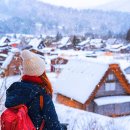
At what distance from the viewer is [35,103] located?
2828mm

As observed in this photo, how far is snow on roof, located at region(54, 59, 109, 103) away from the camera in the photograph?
1986 cm

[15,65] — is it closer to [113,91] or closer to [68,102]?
[68,102]

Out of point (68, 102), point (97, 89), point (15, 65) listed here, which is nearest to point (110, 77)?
point (97, 89)

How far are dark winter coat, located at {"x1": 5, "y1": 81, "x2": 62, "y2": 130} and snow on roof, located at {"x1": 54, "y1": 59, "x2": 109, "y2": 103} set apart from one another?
16562 millimetres

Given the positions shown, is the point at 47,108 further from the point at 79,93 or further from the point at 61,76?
the point at 61,76

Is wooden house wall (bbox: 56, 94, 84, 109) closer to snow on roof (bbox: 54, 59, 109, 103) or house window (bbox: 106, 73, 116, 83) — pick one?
snow on roof (bbox: 54, 59, 109, 103)

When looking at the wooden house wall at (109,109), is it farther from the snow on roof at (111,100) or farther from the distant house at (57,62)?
the distant house at (57,62)

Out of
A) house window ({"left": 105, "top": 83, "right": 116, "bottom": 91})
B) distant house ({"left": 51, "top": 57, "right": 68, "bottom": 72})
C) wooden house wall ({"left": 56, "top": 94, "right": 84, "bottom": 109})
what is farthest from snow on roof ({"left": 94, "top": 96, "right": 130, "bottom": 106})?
distant house ({"left": 51, "top": 57, "right": 68, "bottom": 72})

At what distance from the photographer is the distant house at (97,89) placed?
65.2 feet

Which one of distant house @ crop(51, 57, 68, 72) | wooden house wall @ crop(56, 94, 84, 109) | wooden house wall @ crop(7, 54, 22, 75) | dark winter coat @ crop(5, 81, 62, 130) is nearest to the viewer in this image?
dark winter coat @ crop(5, 81, 62, 130)

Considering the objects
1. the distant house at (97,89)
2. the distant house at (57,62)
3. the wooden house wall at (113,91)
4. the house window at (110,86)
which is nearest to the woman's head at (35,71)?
the distant house at (97,89)

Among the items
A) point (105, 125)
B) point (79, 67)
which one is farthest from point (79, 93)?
point (105, 125)

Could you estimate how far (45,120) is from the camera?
2.84 meters

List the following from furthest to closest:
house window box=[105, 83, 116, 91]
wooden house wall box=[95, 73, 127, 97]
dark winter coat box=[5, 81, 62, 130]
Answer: house window box=[105, 83, 116, 91]
wooden house wall box=[95, 73, 127, 97]
dark winter coat box=[5, 81, 62, 130]
